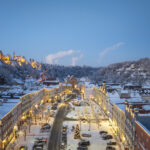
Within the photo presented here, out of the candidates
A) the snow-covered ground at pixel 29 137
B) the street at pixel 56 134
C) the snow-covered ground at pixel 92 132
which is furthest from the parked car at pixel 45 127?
the snow-covered ground at pixel 92 132

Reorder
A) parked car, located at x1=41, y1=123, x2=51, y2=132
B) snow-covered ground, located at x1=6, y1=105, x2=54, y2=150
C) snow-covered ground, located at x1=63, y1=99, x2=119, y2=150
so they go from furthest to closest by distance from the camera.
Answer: parked car, located at x1=41, y1=123, x2=51, y2=132, snow-covered ground, located at x1=63, y1=99, x2=119, y2=150, snow-covered ground, located at x1=6, y1=105, x2=54, y2=150

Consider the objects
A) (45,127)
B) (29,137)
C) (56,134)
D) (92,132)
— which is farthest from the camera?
(45,127)

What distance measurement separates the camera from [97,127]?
108 feet

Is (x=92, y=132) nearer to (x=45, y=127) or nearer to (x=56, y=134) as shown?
(x=56, y=134)

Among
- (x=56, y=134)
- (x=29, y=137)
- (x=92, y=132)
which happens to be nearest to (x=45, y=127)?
(x=56, y=134)

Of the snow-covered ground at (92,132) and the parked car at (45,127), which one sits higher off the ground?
the parked car at (45,127)

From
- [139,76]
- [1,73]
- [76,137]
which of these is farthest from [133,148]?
[139,76]

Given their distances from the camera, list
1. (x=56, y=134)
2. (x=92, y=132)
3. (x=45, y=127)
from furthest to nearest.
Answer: (x=45, y=127), (x=92, y=132), (x=56, y=134)

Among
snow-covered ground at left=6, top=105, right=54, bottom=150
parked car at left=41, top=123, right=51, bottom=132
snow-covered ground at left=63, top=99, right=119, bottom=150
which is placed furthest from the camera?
parked car at left=41, top=123, right=51, bottom=132

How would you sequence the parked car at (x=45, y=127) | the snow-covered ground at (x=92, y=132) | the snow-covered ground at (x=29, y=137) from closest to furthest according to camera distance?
the snow-covered ground at (x=29, y=137)
the snow-covered ground at (x=92, y=132)
the parked car at (x=45, y=127)

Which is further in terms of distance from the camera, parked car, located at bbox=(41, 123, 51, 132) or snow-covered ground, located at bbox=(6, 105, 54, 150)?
parked car, located at bbox=(41, 123, 51, 132)

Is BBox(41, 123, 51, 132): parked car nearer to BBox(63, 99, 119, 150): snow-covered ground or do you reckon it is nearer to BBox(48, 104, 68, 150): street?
BBox(48, 104, 68, 150): street

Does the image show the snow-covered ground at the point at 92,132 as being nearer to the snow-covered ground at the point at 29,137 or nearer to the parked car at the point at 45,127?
the parked car at the point at 45,127

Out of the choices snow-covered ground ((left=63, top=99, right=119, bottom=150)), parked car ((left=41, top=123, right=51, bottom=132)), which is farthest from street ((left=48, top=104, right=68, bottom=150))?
snow-covered ground ((left=63, top=99, right=119, bottom=150))
